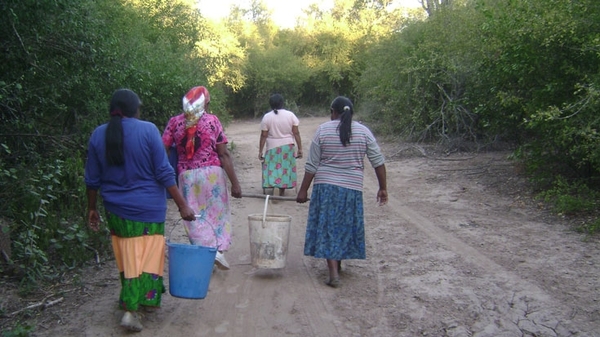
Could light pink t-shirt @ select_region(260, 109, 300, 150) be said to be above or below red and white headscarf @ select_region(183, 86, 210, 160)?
below

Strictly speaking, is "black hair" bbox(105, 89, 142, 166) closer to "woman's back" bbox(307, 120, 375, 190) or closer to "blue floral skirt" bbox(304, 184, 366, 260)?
"woman's back" bbox(307, 120, 375, 190)

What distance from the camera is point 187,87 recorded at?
11.4m

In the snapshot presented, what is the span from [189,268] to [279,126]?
537 cm

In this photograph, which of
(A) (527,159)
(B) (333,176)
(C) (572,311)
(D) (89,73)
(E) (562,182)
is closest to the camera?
(C) (572,311)

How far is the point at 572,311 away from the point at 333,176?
235 cm

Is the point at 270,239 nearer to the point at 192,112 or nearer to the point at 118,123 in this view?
the point at 192,112

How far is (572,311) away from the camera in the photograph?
4.89 m

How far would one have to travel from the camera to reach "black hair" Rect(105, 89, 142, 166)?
13.9 feet

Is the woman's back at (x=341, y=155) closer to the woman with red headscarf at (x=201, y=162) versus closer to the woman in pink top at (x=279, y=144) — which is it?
the woman with red headscarf at (x=201, y=162)

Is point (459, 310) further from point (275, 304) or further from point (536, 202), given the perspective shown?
point (536, 202)

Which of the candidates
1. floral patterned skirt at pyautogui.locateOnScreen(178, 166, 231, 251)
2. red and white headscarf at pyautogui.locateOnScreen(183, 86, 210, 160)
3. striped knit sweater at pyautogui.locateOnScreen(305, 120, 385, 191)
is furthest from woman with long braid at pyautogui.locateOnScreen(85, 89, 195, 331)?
striped knit sweater at pyautogui.locateOnScreen(305, 120, 385, 191)

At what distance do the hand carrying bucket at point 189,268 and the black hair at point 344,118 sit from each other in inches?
68.2

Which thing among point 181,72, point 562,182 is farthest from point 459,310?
point 181,72

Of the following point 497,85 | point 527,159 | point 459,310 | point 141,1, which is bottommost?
point 459,310
